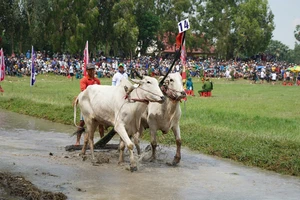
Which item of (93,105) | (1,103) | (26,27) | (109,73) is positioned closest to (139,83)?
(93,105)

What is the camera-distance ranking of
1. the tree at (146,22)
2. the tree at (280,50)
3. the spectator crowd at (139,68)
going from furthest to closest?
the tree at (280,50)
the tree at (146,22)
the spectator crowd at (139,68)

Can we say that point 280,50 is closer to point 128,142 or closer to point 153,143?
point 153,143

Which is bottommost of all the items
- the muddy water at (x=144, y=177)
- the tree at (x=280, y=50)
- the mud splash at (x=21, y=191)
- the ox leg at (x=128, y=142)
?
the muddy water at (x=144, y=177)

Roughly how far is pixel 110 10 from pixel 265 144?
50.1 m

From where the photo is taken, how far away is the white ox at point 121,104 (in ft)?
34.6

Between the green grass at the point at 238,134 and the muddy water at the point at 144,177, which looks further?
the green grass at the point at 238,134

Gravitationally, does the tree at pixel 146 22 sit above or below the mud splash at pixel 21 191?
above

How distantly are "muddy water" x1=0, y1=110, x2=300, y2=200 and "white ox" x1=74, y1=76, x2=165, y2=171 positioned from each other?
0.71 metres

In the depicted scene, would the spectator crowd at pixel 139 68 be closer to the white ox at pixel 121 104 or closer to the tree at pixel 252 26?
the tree at pixel 252 26

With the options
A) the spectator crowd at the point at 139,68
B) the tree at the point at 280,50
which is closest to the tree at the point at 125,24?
the spectator crowd at the point at 139,68

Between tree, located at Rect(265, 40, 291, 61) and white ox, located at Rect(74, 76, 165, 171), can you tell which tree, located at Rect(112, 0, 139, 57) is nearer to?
white ox, located at Rect(74, 76, 165, 171)

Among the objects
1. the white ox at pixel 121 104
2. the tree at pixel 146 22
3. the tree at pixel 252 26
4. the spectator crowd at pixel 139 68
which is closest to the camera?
the white ox at pixel 121 104

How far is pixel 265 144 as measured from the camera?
41.4 ft

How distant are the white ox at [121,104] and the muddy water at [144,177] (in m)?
0.71
